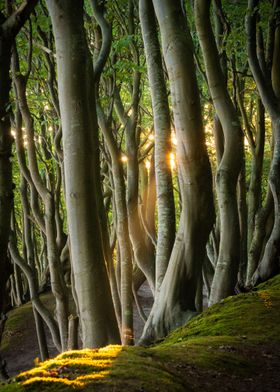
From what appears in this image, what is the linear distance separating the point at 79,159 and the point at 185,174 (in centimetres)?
158

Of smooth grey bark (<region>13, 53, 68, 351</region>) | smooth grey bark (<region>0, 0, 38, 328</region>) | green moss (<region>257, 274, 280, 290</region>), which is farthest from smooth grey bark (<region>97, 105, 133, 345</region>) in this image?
smooth grey bark (<region>0, 0, 38, 328</region>)

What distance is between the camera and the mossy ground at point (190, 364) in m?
2.48

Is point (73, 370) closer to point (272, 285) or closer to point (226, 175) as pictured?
point (226, 175)

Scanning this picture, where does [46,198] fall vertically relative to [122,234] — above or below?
above

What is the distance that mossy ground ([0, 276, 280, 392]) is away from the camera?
97.5 inches

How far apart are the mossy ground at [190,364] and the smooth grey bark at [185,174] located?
2.49 feet

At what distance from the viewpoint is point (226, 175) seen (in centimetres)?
649

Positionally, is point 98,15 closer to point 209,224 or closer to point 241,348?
point 209,224

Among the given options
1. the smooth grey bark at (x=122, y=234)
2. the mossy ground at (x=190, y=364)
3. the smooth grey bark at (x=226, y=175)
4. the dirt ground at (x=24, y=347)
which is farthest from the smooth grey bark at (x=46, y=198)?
the dirt ground at (x=24, y=347)

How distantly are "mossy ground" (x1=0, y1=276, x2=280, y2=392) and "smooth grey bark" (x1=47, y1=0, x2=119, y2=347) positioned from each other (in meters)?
1.01

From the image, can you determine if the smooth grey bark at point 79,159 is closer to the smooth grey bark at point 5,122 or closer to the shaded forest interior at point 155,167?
the shaded forest interior at point 155,167

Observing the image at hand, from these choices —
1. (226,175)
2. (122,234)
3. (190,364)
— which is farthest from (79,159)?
(122,234)

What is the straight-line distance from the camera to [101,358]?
9.68 feet

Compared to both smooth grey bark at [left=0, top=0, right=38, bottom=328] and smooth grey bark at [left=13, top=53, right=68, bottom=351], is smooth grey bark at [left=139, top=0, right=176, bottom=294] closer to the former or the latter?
smooth grey bark at [left=13, top=53, right=68, bottom=351]
